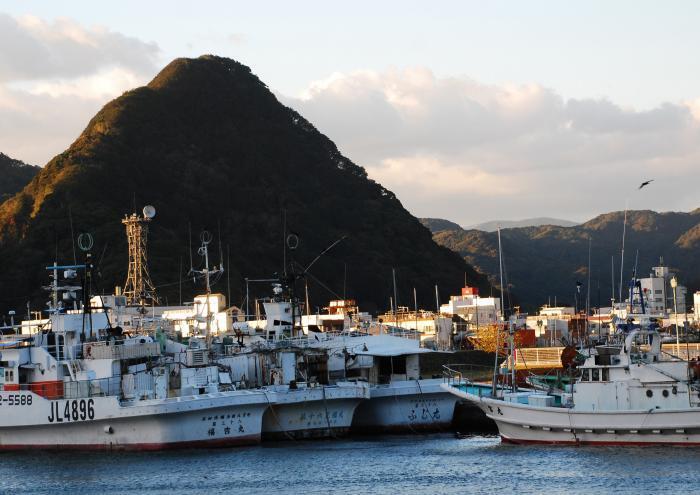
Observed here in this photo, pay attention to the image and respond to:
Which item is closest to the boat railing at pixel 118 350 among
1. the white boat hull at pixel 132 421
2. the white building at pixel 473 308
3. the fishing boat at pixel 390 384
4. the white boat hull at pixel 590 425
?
the white boat hull at pixel 132 421

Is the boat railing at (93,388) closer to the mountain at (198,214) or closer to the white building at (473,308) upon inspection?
the mountain at (198,214)

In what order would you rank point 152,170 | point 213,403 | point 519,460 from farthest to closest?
point 152,170, point 213,403, point 519,460

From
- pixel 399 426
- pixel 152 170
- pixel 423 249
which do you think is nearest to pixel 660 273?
pixel 423 249

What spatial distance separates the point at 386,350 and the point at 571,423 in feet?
48.2

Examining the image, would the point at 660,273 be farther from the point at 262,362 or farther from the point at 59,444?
the point at 59,444

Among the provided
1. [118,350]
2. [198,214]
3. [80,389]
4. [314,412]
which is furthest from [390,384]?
[198,214]

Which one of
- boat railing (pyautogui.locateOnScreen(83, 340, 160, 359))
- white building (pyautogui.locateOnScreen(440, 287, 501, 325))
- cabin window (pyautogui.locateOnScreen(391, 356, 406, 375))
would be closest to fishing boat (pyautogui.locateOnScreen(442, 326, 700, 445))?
cabin window (pyautogui.locateOnScreen(391, 356, 406, 375))

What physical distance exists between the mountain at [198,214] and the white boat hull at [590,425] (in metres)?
74.8

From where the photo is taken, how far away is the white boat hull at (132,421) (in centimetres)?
5278

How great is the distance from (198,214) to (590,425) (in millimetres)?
126192

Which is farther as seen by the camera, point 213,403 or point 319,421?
point 319,421

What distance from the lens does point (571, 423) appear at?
50125 millimetres

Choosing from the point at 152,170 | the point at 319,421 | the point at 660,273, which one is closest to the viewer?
the point at 319,421

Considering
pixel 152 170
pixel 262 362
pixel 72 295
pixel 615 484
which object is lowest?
pixel 615 484
